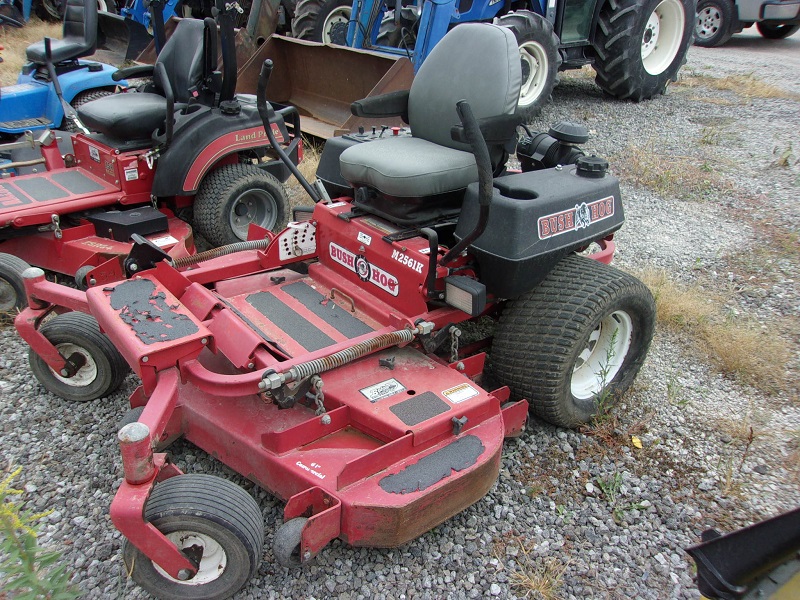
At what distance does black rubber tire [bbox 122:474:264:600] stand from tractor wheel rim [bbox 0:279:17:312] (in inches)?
79.8

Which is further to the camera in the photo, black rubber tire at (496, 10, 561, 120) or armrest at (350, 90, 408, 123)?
black rubber tire at (496, 10, 561, 120)

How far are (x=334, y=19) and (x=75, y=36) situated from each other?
3.34 m

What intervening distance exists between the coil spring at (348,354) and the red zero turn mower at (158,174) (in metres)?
1.67

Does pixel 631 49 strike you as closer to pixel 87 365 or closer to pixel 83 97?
pixel 83 97

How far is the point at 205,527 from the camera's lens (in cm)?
193

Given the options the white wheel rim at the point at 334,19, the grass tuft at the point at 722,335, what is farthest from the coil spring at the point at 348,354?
the white wheel rim at the point at 334,19

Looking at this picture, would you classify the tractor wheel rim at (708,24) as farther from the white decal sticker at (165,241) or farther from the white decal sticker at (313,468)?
the white decal sticker at (313,468)

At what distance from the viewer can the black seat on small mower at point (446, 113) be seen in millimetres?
2785

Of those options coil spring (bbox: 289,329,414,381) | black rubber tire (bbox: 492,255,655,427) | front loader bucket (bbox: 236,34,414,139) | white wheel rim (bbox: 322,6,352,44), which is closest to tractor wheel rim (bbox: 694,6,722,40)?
white wheel rim (bbox: 322,6,352,44)

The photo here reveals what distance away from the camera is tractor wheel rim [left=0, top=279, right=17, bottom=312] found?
3.43 meters

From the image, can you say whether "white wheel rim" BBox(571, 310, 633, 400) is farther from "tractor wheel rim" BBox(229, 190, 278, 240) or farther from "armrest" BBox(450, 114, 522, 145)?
A: "tractor wheel rim" BBox(229, 190, 278, 240)

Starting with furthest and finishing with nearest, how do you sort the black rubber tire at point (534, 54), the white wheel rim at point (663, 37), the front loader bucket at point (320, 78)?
the white wheel rim at point (663, 37) → the black rubber tire at point (534, 54) → the front loader bucket at point (320, 78)

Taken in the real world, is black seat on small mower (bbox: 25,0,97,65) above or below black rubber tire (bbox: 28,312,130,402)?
above

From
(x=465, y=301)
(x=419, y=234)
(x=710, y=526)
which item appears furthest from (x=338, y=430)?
(x=710, y=526)
